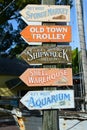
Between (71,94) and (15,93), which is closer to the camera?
(71,94)

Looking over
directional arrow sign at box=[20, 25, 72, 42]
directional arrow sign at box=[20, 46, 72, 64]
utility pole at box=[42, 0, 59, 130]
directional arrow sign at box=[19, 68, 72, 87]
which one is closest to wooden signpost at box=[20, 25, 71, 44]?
directional arrow sign at box=[20, 25, 72, 42]

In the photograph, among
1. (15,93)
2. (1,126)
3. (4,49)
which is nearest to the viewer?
(1,126)

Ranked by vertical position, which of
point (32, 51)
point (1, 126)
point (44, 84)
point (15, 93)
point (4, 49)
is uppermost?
→ point (32, 51)

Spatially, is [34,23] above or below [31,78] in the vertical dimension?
above

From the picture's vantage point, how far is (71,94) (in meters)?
6.92

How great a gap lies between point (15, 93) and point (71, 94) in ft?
83.1

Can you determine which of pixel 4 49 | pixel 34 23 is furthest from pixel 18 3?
pixel 34 23

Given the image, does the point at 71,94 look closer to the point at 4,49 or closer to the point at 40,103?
the point at 40,103

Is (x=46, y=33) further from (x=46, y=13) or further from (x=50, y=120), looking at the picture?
(x=50, y=120)

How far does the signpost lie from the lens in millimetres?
7004

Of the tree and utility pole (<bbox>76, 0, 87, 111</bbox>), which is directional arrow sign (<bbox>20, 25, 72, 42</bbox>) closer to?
utility pole (<bbox>76, 0, 87, 111</bbox>)

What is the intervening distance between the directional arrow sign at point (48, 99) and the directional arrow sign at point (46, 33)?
0.88 m

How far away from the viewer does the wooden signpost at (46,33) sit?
6.89 metres

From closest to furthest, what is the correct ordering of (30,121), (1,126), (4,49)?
(1,126) < (30,121) < (4,49)
